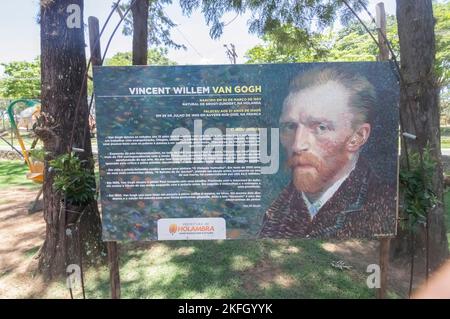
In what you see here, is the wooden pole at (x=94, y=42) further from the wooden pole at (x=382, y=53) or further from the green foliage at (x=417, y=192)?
the green foliage at (x=417, y=192)

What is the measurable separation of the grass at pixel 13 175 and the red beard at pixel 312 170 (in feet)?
22.0

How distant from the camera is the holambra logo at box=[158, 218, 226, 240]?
81.8 inches

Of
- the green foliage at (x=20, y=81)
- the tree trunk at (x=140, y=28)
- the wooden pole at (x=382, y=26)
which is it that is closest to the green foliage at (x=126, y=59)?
the green foliage at (x=20, y=81)

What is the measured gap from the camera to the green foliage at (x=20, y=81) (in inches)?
786

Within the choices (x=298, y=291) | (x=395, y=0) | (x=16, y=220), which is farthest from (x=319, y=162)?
(x=16, y=220)

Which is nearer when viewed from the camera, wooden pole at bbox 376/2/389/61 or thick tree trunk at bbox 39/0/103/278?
wooden pole at bbox 376/2/389/61

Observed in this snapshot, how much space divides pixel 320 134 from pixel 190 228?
0.98 metres

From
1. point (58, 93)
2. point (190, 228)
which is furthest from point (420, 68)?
point (58, 93)

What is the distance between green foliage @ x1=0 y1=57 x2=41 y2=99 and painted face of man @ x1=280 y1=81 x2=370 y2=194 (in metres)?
21.0

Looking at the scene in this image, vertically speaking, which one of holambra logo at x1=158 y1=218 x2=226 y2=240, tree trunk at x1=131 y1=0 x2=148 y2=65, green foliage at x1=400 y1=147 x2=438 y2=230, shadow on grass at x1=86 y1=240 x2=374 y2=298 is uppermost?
tree trunk at x1=131 y1=0 x2=148 y2=65

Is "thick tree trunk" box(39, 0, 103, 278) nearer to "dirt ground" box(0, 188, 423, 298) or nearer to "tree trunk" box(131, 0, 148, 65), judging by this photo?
"dirt ground" box(0, 188, 423, 298)

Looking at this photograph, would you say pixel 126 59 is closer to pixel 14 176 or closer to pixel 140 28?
pixel 14 176

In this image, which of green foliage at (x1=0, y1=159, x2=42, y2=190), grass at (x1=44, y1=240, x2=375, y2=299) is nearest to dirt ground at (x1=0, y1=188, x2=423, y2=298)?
grass at (x1=44, y1=240, x2=375, y2=299)
